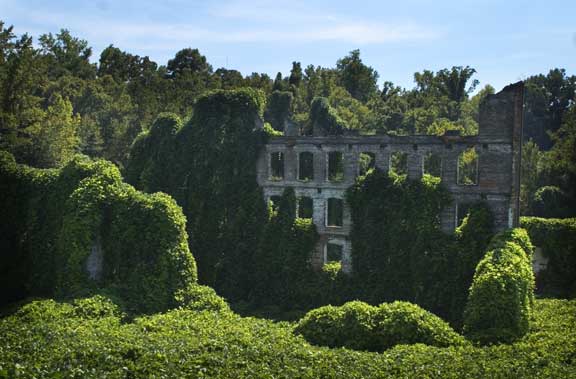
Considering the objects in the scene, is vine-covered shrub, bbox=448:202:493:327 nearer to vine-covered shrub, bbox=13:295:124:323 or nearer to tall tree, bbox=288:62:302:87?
vine-covered shrub, bbox=13:295:124:323

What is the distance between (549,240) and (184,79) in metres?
34.5

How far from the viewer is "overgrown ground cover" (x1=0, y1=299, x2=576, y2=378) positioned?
12.4 m

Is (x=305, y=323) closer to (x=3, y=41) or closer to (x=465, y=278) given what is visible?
(x=465, y=278)

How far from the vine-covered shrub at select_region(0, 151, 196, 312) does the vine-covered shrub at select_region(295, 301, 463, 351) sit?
4911mm

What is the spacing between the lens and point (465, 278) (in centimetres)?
2080

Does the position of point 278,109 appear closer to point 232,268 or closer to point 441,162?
point 232,268

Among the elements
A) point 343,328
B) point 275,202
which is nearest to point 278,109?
point 275,202

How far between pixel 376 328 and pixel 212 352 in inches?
181

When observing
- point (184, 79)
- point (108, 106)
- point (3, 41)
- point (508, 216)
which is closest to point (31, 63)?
point (3, 41)

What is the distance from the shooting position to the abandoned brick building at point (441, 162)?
2086cm

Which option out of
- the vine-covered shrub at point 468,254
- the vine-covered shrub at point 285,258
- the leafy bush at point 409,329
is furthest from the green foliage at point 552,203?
the leafy bush at point 409,329

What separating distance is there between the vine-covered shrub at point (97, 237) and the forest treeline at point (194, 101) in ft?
36.2

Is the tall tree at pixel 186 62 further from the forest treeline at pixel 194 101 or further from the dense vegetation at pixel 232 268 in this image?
the dense vegetation at pixel 232 268

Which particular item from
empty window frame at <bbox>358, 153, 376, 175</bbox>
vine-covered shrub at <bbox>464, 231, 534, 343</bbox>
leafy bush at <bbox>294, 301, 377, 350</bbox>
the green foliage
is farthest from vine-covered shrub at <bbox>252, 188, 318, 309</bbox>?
the green foliage
